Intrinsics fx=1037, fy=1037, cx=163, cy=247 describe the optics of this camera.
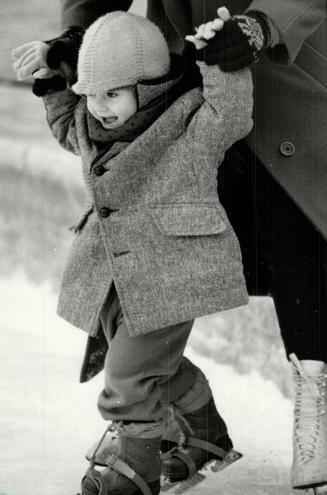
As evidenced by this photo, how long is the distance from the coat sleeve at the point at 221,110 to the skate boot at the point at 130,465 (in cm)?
59

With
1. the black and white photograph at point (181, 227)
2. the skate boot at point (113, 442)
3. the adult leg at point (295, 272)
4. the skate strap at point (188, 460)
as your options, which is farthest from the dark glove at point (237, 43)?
the skate strap at point (188, 460)

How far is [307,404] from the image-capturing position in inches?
86.7

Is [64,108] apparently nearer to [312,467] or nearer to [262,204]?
[262,204]

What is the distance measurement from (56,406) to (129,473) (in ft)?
2.22

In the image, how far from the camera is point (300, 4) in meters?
2.02

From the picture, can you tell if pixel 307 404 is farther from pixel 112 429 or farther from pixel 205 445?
pixel 112 429

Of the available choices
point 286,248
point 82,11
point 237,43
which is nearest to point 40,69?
point 82,11

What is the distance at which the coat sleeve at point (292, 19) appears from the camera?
6.55ft

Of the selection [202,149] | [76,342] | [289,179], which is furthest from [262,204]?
[76,342]

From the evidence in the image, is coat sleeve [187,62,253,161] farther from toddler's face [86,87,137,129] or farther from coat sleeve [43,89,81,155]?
coat sleeve [43,89,81,155]

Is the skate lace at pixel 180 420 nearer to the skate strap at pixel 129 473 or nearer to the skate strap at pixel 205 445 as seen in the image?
the skate strap at pixel 205 445

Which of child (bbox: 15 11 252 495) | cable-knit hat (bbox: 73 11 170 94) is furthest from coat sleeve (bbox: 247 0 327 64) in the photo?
cable-knit hat (bbox: 73 11 170 94)

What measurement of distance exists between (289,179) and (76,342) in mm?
1223

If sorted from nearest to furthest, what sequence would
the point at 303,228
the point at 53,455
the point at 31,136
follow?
the point at 303,228 → the point at 53,455 → the point at 31,136
